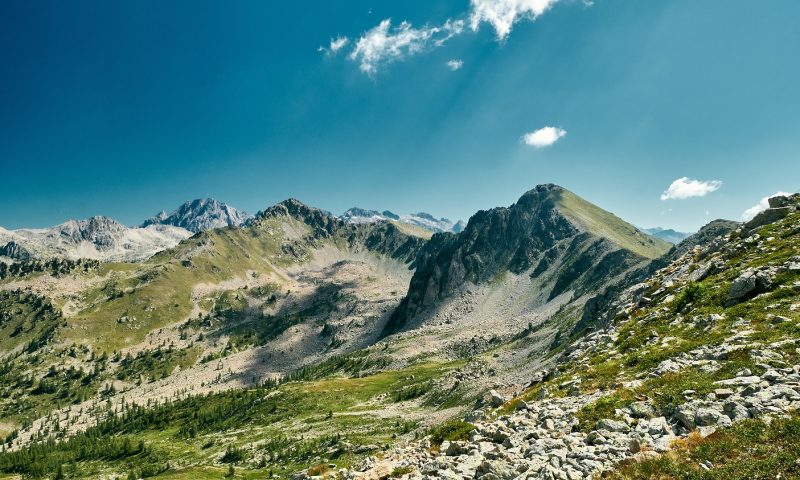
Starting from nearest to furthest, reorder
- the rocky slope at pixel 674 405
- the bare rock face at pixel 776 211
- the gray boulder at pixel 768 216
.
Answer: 1. the rocky slope at pixel 674 405
2. the gray boulder at pixel 768 216
3. the bare rock face at pixel 776 211

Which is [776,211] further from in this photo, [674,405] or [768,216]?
[674,405]

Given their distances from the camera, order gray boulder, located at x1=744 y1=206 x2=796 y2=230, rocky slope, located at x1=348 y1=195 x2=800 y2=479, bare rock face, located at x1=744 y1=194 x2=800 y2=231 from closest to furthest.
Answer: rocky slope, located at x1=348 y1=195 x2=800 y2=479
gray boulder, located at x1=744 y1=206 x2=796 y2=230
bare rock face, located at x1=744 y1=194 x2=800 y2=231

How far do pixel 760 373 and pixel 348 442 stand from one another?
2834 inches

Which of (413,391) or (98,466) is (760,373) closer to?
(413,391)

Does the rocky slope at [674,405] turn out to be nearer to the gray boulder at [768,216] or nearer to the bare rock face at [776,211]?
the gray boulder at [768,216]

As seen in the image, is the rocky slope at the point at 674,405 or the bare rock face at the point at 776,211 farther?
the bare rock face at the point at 776,211

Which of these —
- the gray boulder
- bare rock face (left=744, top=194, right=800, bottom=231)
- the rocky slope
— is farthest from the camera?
bare rock face (left=744, top=194, right=800, bottom=231)

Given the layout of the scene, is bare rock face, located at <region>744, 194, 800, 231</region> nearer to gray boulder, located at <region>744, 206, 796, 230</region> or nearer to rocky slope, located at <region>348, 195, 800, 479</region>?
gray boulder, located at <region>744, 206, 796, 230</region>

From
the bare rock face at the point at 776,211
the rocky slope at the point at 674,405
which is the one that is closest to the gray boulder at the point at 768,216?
the bare rock face at the point at 776,211

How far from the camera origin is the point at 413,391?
12150cm

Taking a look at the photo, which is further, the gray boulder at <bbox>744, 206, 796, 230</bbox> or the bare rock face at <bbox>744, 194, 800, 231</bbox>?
the bare rock face at <bbox>744, 194, 800, 231</bbox>

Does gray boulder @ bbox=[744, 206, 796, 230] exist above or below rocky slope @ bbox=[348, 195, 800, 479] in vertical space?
above

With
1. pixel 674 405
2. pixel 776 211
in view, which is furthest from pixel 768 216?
pixel 674 405

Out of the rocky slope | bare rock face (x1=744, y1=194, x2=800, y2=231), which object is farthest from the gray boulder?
the rocky slope
